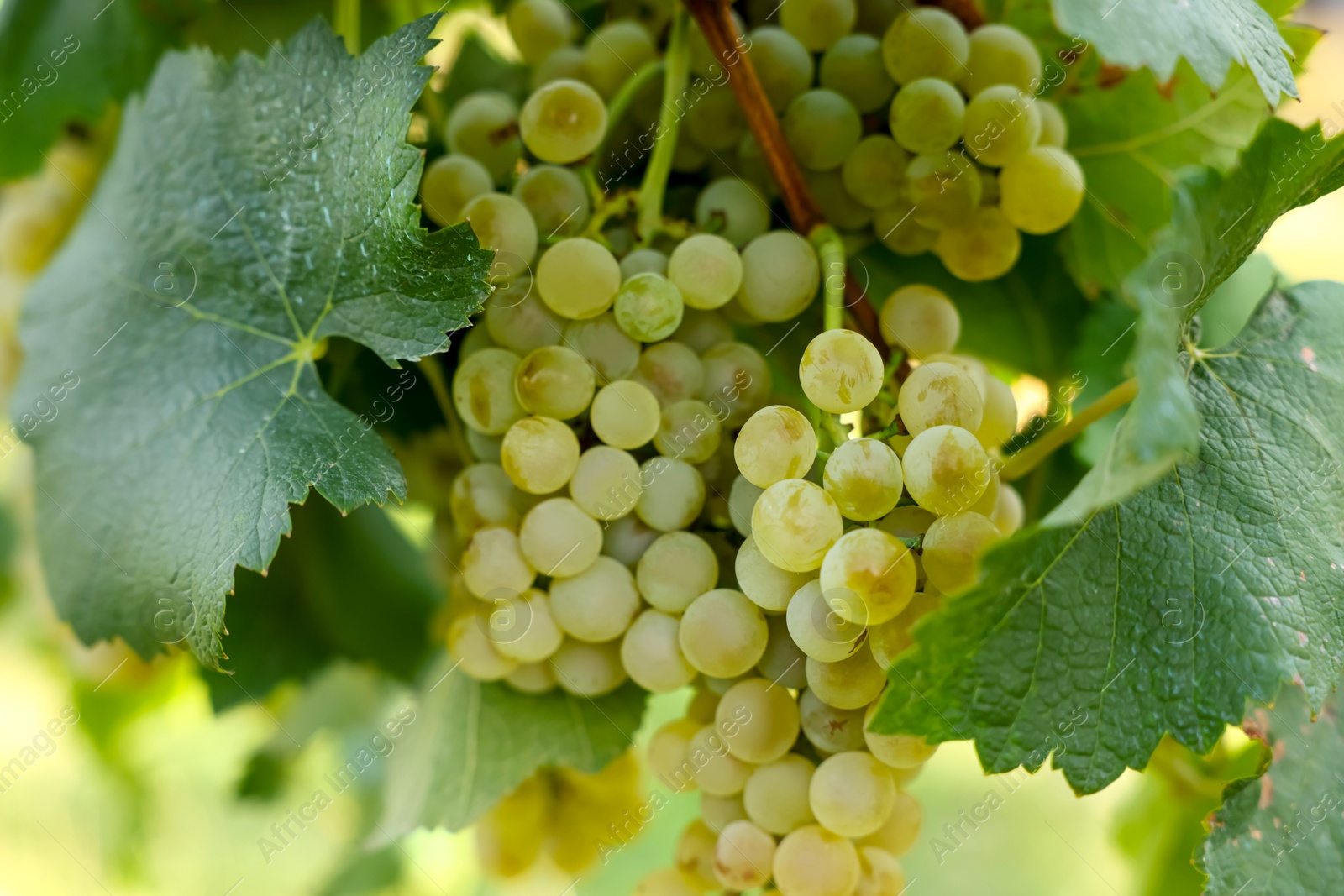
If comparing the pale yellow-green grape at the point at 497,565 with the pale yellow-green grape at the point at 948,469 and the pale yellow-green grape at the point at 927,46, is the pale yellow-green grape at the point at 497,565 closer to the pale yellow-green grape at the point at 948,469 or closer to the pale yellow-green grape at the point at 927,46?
the pale yellow-green grape at the point at 948,469

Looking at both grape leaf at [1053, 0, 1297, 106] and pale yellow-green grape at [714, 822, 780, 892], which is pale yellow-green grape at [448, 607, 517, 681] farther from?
grape leaf at [1053, 0, 1297, 106]

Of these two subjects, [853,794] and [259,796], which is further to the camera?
[259,796]

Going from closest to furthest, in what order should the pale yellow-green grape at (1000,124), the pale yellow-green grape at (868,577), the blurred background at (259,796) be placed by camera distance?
1. the pale yellow-green grape at (868,577)
2. the pale yellow-green grape at (1000,124)
3. the blurred background at (259,796)

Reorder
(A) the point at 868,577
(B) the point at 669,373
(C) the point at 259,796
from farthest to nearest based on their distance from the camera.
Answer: (C) the point at 259,796
(B) the point at 669,373
(A) the point at 868,577

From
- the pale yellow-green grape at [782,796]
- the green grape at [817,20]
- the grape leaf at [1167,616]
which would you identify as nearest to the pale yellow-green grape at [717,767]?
the pale yellow-green grape at [782,796]

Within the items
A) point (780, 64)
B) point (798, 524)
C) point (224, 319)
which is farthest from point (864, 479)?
point (224, 319)

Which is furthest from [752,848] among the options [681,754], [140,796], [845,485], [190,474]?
[140,796]

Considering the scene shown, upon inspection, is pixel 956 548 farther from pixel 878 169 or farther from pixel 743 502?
pixel 878 169
